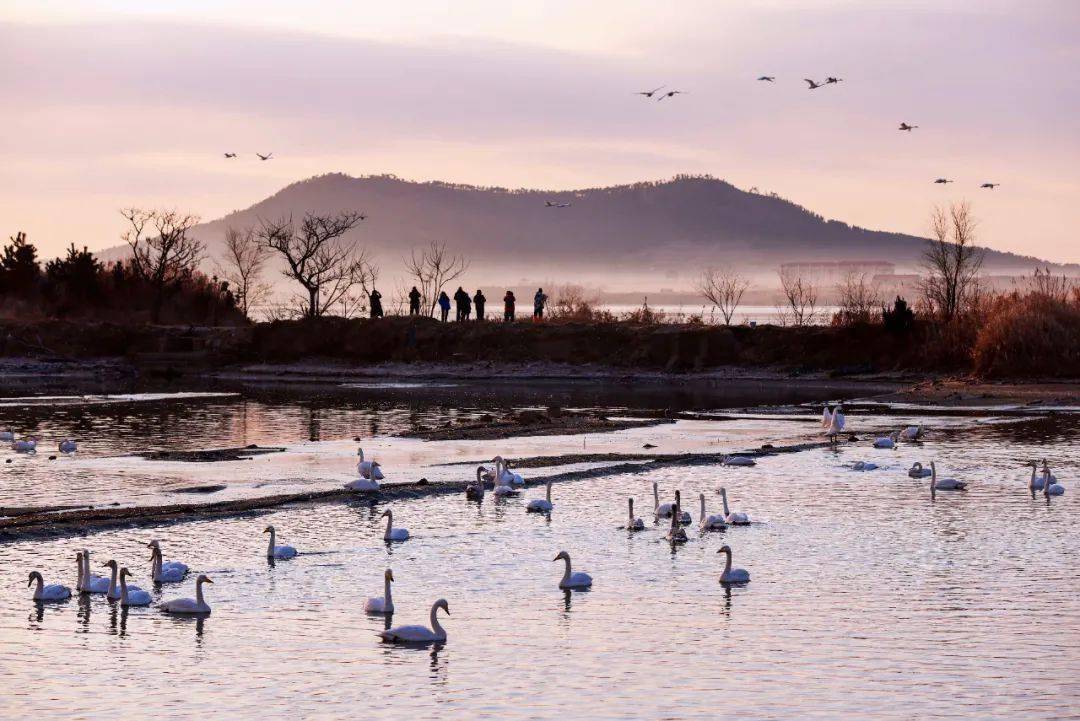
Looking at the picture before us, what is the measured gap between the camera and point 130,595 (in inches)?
734

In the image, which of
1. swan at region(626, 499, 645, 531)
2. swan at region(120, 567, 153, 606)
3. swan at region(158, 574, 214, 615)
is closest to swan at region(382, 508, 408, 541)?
swan at region(626, 499, 645, 531)

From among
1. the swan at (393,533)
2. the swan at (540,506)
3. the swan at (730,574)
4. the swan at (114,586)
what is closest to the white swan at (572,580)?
the swan at (730,574)

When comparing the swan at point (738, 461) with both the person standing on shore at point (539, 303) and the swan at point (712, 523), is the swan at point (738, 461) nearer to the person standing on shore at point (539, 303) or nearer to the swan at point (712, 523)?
the swan at point (712, 523)

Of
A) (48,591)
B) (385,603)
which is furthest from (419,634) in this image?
(48,591)

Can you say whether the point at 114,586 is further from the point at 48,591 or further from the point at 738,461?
the point at 738,461

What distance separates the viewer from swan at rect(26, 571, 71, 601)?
1856cm

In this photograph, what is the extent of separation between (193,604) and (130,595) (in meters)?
1.16

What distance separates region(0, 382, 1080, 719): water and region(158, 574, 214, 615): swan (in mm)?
170

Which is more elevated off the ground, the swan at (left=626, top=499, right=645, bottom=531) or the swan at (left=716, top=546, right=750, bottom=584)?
the swan at (left=626, top=499, right=645, bottom=531)

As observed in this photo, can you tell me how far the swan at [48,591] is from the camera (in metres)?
18.6

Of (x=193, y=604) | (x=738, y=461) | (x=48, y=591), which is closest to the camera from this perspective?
(x=193, y=604)

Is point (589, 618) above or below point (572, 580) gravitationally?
below

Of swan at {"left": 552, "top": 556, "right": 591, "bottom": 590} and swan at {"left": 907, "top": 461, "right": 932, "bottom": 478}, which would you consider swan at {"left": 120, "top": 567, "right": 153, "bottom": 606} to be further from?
swan at {"left": 907, "top": 461, "right": 932, "bottom": 478}

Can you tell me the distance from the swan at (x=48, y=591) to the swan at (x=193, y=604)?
147cm
